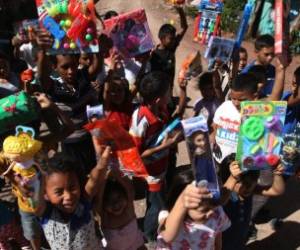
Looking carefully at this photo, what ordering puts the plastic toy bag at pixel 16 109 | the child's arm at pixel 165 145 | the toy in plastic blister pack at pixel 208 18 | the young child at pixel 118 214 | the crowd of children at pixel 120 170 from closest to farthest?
1. the crowd of children at pixel 120 170
2. the young child at pixel 118 214
3. the plastic toy bag at pixel 16 109
4. the child's arm at pixel 165 145
5. the toy in plastic blister pack at pixel 208 18

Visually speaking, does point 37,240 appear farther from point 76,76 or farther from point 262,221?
point 262,221

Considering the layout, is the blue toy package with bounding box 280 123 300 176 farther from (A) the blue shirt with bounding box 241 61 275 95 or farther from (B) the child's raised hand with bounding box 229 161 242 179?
(B) the child's raised hand with bounding box 229 161 242 179

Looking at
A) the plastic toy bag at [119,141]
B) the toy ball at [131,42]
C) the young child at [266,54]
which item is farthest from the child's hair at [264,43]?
the plastic toy bag at [119,141]

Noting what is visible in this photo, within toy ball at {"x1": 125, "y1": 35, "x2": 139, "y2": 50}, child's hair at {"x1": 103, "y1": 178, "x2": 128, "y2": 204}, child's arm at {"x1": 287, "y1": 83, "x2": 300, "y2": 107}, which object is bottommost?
child's hair at {"x1": 103, "y1": 178, "x2": 128, "y2": 204}

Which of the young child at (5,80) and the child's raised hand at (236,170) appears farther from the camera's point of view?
the young child at (5,80)

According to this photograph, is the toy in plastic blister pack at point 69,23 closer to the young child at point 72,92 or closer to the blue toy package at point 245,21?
the young child at point 72,92

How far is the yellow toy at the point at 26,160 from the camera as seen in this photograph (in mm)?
2828

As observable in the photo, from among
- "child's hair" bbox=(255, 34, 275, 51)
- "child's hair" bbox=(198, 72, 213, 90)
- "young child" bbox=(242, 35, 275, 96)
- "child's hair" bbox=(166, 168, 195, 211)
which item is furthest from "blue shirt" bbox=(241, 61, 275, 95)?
"child's hair" bbox=(166, 168, 195, 211)

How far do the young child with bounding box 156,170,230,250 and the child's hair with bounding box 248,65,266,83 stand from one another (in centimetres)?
137

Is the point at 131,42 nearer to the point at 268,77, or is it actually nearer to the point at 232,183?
the point at 268,77

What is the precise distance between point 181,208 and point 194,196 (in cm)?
17

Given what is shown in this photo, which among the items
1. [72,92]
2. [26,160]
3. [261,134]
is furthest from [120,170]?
[72,92]

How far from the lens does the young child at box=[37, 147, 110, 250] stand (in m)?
2.79

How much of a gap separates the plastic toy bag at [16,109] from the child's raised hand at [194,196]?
146 cm
